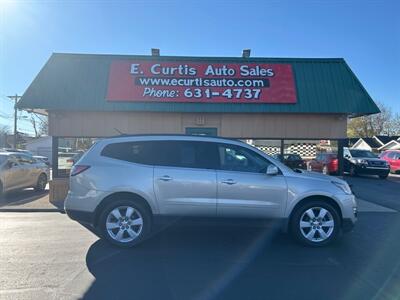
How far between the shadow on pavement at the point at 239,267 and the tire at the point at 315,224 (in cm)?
16

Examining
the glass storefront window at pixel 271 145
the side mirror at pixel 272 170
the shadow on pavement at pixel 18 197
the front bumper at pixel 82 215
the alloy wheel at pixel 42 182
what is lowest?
the shadow on pavement at pixel 18 197

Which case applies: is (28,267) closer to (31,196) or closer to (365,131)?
(31,196)

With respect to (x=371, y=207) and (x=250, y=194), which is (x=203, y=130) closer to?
(x=371, y=207)

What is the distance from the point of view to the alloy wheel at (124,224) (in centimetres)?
564

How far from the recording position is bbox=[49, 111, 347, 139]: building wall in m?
10.9

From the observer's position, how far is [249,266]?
487cm

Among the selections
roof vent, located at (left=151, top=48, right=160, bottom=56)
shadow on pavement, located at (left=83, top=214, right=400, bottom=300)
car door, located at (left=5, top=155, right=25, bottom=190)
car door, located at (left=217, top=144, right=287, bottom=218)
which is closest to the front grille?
roof vent, located at (left=151, top=48, right=160, bottom=56)

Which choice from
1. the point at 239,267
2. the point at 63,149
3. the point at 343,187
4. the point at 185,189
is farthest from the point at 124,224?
the point at 63,149

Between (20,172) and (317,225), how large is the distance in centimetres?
1052

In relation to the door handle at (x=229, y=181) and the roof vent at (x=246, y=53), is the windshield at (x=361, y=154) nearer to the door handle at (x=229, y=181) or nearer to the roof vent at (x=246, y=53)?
the roof vent at (x=246, y=53)

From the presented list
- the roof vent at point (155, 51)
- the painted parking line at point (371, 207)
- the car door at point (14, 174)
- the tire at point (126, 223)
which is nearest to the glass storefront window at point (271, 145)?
the painted parking line at point (371, 207)

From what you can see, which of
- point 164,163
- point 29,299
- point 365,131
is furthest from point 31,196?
point 365,131

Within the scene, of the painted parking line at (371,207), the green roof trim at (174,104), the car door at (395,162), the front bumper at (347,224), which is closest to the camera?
the front bumper at (347,224)

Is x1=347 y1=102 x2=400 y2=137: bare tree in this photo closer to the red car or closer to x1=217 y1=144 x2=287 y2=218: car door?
the red car
